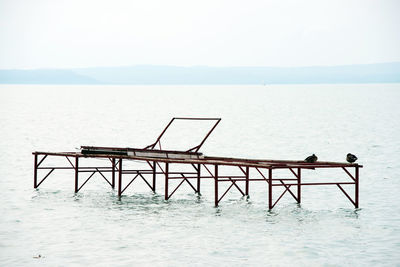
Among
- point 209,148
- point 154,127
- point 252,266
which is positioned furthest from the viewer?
point 154,127

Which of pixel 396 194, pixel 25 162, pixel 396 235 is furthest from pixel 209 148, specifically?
pixel 396 235

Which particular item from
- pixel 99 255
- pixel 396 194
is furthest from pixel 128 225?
pixel 396 194

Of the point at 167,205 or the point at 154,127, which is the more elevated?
the point at 154,127

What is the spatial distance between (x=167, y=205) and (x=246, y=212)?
5.50 m

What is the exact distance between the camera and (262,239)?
118ft

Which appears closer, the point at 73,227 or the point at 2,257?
the point at 2,257

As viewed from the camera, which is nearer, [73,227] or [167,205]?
[73,227]

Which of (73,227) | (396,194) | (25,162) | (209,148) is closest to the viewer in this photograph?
(73,227)

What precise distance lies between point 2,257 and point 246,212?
1599 centimetres

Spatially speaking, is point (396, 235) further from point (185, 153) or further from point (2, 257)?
point (2, 257)

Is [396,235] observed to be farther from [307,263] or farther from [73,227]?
[73,227]

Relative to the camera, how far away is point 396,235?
37.8 metres

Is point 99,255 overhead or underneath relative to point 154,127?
underneath

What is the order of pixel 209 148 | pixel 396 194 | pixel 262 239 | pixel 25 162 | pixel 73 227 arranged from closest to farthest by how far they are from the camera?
pixel 262 239, pixel 73 227, pixel 396 194, pixel 25 162, pixel 209 148
